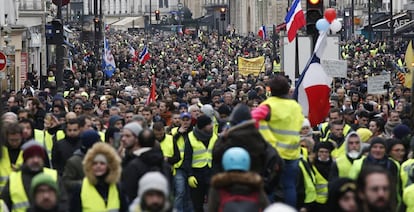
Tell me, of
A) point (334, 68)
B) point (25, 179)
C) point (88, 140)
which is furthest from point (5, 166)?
point (334, 68)

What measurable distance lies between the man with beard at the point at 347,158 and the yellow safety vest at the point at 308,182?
33 centimetres

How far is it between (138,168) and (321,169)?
2580 millimetres

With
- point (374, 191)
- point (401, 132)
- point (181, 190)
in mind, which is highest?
point (374, 191)

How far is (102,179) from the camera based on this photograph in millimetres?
13367

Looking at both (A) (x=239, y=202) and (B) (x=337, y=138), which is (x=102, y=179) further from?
(B) (x=337, y=138)

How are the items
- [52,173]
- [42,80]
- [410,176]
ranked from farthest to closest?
[42,80]
[410,176]
[52,173]

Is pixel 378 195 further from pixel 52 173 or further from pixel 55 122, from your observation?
pixel 55 122

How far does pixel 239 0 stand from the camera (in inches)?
5655

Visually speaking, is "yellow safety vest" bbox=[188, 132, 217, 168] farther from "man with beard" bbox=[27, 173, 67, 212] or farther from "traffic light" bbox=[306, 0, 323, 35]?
"man with beard" bbox=[27, 173, 67, 212]

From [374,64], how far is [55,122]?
32.5 meters

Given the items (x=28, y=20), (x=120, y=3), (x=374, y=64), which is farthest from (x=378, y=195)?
(x=120, y=3)

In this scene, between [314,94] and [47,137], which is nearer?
[47,137]

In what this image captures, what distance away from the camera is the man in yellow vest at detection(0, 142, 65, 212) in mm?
13266

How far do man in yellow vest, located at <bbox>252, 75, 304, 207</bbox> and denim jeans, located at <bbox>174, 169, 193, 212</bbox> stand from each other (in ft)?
13.3
